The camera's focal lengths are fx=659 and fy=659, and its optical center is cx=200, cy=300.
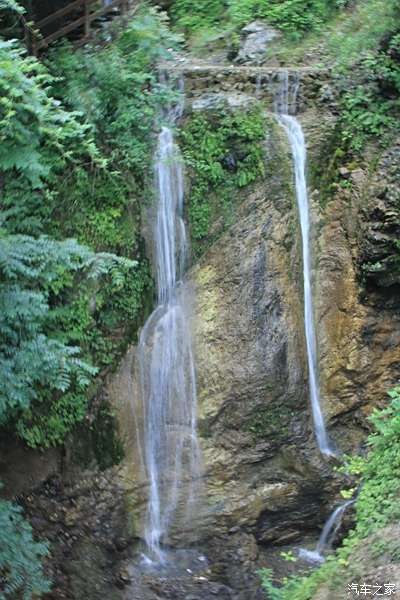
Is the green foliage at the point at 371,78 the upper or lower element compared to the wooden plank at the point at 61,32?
lower

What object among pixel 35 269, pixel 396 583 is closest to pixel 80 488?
pixel 35 269

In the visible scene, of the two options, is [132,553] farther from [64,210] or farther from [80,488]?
[64,210]

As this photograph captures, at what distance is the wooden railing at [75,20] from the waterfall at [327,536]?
613 centimetres

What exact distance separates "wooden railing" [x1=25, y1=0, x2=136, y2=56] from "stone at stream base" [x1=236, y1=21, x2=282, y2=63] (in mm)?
2910

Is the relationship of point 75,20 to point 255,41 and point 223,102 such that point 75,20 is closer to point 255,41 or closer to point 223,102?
point 223,102

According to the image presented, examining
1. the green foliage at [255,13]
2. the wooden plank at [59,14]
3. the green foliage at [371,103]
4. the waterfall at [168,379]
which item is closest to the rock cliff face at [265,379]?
the waterfall at [168,379]

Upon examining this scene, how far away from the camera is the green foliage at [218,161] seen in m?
7.98

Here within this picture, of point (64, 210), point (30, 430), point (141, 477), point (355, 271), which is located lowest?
point (141, 477)

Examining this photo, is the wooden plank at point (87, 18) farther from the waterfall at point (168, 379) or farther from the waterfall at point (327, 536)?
the waterfall at point (327, 536)

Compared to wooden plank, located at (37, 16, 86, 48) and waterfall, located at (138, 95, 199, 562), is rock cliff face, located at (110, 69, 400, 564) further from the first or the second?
wooden plank, located at (37, 16, 86, 48)

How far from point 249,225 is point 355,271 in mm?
1440

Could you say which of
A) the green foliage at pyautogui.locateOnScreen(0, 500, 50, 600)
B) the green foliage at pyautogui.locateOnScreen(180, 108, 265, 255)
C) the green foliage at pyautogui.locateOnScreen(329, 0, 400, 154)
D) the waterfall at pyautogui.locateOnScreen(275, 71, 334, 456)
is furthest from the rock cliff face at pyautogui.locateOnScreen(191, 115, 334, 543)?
the green foliage at pyautogui.locateOnScreen(0, 500, 50, 600)

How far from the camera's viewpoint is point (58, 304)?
7020mm

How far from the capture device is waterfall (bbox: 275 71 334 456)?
7.93m
